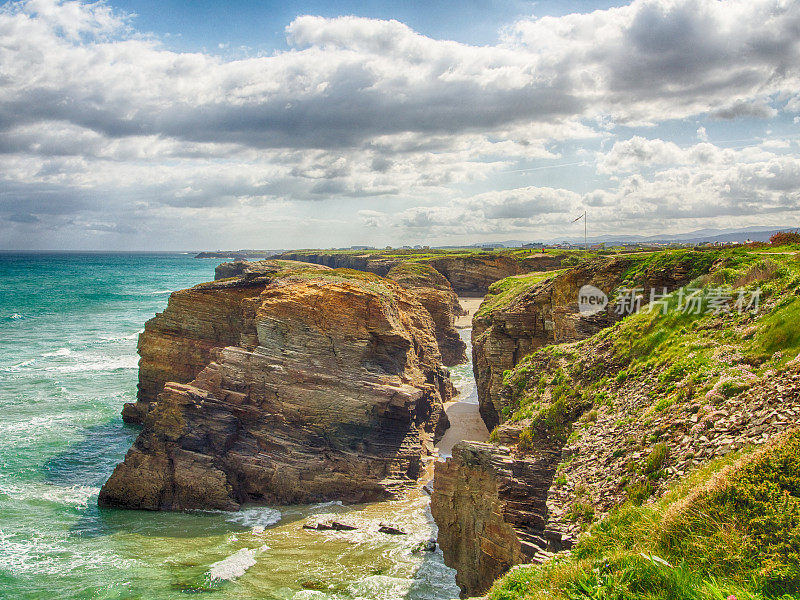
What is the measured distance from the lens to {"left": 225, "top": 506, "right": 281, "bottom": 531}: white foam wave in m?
23.0

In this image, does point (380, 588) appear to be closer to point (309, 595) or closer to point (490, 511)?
point (309, 595)

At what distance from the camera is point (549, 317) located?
96.3ft

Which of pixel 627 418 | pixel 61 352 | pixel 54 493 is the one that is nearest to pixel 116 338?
pixel 61 352

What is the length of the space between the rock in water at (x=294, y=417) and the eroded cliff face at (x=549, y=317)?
14.9 feet

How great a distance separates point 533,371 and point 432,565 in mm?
8793

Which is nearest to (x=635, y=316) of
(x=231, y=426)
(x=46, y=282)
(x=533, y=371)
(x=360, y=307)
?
(x=533, y=371)

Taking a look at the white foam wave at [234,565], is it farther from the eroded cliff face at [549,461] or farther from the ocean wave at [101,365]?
the ocean wave at [101,365]

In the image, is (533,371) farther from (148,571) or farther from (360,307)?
(148,571)

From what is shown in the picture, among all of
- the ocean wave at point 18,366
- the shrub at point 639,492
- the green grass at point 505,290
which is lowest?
the ocean wave at point 18,366

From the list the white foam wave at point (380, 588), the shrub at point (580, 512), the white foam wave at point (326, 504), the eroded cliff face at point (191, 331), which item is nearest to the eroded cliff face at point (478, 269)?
the eroded cliff face at point (191, 331)

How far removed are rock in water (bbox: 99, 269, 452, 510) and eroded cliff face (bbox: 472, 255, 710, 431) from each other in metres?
4.53

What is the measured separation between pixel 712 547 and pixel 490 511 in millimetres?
7852

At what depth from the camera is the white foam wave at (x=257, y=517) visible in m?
23.0

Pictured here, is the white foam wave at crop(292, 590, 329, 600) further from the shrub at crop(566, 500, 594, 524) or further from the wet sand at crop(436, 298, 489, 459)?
the wet sand at crop(436, 298, 489, 459)
